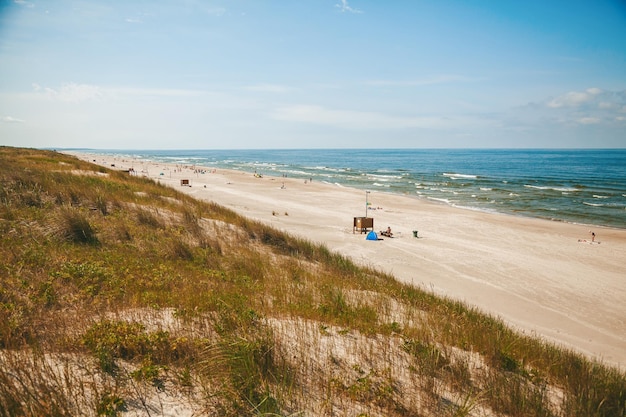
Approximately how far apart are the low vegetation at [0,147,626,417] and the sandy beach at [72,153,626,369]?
278 centimetres

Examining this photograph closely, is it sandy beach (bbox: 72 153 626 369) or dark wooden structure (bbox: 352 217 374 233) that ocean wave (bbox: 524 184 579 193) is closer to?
sandy beach (bbox: 72 153 626 369)

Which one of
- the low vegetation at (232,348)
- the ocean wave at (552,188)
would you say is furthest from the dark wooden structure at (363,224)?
the ocean wave at (552,188)

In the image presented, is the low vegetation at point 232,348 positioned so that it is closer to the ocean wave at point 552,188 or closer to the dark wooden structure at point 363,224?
the dark wooden structure at point 363,224

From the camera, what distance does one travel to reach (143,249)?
339 inches

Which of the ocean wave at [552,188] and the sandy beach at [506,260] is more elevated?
the ocean wave at [552,188]

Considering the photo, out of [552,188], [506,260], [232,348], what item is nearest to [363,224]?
[506,260]

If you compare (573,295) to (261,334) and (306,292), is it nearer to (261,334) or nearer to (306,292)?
(306,292)

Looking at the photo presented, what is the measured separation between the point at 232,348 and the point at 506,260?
56.1 feet

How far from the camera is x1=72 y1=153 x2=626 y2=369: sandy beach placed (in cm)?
1083

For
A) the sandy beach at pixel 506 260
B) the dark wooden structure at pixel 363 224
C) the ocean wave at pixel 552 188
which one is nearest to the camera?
the sandy beach at pixel 506 260

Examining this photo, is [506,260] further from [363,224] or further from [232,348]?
[232,348]

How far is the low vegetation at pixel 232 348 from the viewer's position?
3.46 meters

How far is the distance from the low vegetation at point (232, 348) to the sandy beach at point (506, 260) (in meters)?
2.78

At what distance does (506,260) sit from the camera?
17031 millimetres
